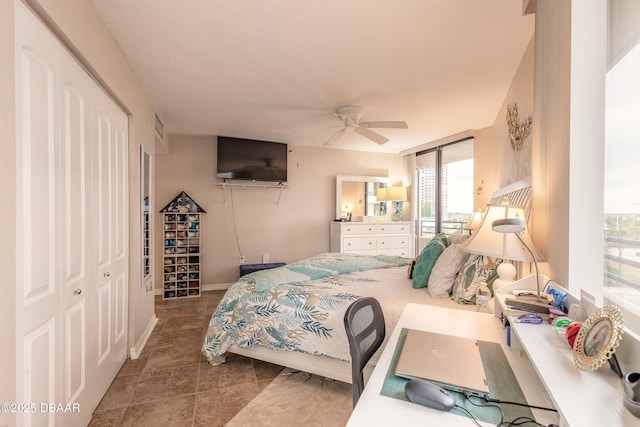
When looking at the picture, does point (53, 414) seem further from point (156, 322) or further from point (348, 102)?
point (348, 102)

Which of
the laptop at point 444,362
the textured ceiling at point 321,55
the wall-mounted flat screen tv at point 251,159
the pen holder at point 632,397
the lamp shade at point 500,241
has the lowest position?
the laptop at point 444,362

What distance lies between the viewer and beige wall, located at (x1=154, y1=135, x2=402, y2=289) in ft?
14.4

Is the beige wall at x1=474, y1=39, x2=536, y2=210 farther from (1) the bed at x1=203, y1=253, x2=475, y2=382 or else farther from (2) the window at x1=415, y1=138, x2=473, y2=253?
(1) the bed at x1=203, y1=253, x2=475, y2=382

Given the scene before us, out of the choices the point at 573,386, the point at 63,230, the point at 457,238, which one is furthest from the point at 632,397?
the point at 63,230

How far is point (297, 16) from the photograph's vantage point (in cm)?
172

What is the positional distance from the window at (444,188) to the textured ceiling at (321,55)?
1.01 metres

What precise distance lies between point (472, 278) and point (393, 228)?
3.21 meters

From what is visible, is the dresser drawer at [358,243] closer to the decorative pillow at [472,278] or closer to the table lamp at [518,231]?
the decorative pillow at [472,278]

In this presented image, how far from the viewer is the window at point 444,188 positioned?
4387 mm

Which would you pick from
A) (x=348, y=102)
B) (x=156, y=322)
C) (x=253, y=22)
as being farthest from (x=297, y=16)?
(x=156, y=322)

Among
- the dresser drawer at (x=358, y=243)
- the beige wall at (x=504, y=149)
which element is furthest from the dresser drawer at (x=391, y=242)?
the beige wall at (x=504, y=149)

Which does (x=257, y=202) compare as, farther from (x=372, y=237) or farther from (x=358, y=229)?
(x=372, y=237)

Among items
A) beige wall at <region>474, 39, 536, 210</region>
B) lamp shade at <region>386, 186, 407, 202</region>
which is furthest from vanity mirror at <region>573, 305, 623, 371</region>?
lamp shade at <region>386, 186, 407, 202</region>

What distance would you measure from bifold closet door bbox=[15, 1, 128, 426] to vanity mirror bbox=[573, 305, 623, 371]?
1.81 m
